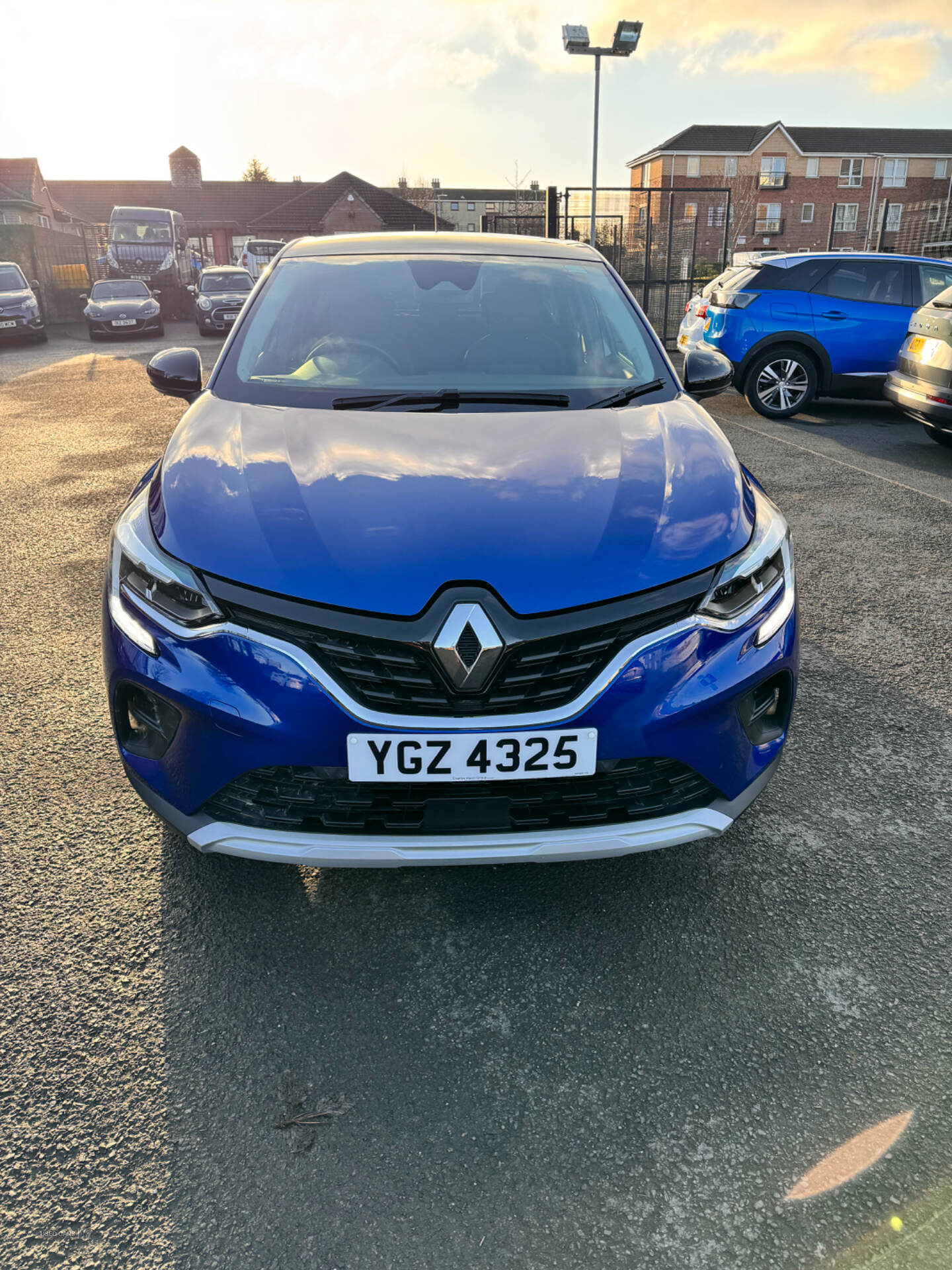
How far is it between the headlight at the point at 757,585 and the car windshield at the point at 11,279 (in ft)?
67.2

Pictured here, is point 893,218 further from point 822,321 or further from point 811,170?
point 811,170

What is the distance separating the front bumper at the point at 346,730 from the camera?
192 cm

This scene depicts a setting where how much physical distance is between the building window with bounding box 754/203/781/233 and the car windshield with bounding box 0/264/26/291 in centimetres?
5671

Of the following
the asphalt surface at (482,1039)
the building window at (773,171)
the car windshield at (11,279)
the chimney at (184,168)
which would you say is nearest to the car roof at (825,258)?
the asphalt surface at (482,1039)

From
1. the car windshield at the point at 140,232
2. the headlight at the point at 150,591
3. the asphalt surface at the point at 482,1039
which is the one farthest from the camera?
the car windshield at the point at 140,232

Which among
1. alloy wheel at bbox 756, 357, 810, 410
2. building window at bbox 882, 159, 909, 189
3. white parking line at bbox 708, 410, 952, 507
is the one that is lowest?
white parking line at bbox 708, 410, 952, 507

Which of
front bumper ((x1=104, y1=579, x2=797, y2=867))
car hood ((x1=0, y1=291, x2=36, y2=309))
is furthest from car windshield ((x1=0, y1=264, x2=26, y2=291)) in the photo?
front bumper ((x1=104, y1=579, x2=797, y2=867))

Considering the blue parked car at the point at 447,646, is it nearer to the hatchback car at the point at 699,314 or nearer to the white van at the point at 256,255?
the hatchback car at the point at 699,314

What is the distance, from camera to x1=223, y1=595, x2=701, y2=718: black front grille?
1910mm

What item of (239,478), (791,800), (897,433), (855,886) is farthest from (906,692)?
(897,433)

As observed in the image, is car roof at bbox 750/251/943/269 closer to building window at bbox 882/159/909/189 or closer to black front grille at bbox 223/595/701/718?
black front grille at bbox 223/595/701/718

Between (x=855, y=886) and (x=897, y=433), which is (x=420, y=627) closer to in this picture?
(x=855, y=886)

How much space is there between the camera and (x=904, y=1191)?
1658 millimetres

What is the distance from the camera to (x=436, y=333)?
10.8 feet
